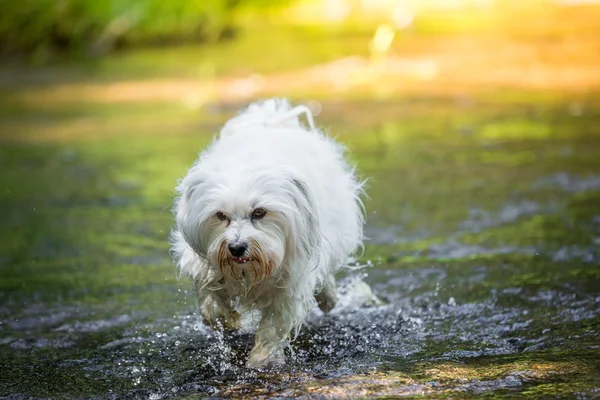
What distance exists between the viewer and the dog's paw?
5.21 metres

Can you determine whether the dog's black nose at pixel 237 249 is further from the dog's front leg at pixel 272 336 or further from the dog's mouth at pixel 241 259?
the dog's front leg at pixel 272 336

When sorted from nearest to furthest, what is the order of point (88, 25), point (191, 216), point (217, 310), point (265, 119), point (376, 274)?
point (191, 216), point (217, 310), point (265, 119), point (376, 274), point (88, 25)

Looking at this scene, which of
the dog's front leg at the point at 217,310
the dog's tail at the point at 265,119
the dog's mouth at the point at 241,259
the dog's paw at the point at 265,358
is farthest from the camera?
the dog's tail at the point at 265,119

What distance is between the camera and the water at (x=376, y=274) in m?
4.95

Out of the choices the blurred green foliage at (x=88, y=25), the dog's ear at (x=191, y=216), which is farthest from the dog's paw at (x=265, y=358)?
the blurred green foliage at (x=88, y=25)

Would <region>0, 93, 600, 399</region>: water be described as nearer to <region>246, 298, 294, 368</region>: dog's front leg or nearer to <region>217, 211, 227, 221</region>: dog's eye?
<region>246, 298, 294, 368</region>: dog's front leg

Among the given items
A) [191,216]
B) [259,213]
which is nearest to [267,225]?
[259,213]

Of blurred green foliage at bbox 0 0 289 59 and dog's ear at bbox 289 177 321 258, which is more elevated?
blurred green foliage at bbox 0 0 289 59

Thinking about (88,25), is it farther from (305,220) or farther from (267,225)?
(267,225)

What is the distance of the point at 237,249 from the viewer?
4.70m

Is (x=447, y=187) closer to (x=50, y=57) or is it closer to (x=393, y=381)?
(x=393, y=381)

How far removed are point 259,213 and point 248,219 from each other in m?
0.06

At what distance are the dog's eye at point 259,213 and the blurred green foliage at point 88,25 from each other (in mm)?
17858

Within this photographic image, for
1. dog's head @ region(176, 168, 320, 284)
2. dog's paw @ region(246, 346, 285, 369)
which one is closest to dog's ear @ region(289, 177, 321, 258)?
dog's head @ region(176, 168, 320, 284)
